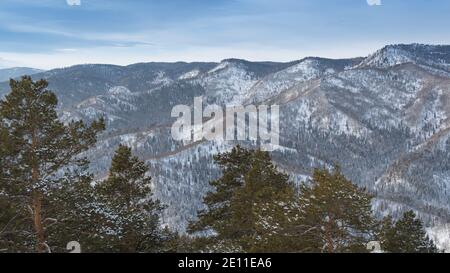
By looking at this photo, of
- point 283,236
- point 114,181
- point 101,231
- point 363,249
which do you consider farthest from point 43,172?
point 363,249

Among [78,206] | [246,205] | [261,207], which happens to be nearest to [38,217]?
[78,206]

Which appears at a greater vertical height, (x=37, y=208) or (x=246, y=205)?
(x=37, y=208)

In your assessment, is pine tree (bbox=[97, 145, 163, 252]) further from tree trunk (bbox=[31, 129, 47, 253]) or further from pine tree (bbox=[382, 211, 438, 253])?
pine tree (bbox=[382, 211, 438, 253])

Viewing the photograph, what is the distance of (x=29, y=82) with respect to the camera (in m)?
23.2

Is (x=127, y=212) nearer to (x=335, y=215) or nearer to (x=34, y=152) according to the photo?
(x=34, y=152)

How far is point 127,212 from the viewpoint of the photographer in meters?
25.9

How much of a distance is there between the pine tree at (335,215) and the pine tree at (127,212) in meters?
9.30

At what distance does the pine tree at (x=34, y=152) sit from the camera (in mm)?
22266

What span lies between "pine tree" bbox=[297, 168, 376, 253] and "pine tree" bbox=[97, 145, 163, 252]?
9.30m

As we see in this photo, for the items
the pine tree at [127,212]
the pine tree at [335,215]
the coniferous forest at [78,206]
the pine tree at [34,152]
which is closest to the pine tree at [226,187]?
the pine tree at [127,212]

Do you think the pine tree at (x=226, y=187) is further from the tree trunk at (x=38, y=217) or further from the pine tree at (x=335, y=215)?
the tree trunk at (x=38, y=217)

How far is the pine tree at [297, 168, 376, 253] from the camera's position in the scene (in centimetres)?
2200

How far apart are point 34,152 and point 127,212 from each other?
6.15 meters
